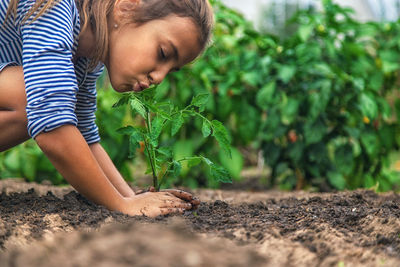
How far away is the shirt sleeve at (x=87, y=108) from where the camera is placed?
2184 mm

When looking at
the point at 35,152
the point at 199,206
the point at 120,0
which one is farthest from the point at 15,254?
the point at 35,152

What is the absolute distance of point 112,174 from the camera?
7.02ft

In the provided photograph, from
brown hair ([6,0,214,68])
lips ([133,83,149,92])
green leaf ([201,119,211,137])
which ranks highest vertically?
brown hair ([6,0,214,68])

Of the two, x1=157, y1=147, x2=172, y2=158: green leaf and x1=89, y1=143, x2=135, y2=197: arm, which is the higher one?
x1=157, y1=147, x2=172, y2=158: green leaf

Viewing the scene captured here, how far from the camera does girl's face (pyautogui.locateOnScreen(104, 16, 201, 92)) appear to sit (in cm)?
178

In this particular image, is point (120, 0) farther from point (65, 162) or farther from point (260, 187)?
point (260, 187)

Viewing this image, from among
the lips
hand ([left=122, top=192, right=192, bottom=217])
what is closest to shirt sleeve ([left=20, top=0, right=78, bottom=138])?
the lips

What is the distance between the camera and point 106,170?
2150 mm

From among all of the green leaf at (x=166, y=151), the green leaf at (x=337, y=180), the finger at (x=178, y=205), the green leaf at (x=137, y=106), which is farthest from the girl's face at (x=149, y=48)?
Result: the green leaf at (x=337, y=180)

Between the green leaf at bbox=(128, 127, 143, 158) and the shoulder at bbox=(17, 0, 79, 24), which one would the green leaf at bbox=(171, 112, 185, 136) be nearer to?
the green leaf at bbox=(128, 127, 143, 158)

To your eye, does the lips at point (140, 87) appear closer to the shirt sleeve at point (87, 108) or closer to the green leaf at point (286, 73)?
the shirt sleeve at point (87, 108)

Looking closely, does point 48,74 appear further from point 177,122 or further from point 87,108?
point 87,108

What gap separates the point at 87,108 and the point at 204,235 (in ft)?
3.53

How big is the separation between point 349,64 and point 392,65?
28 cm
